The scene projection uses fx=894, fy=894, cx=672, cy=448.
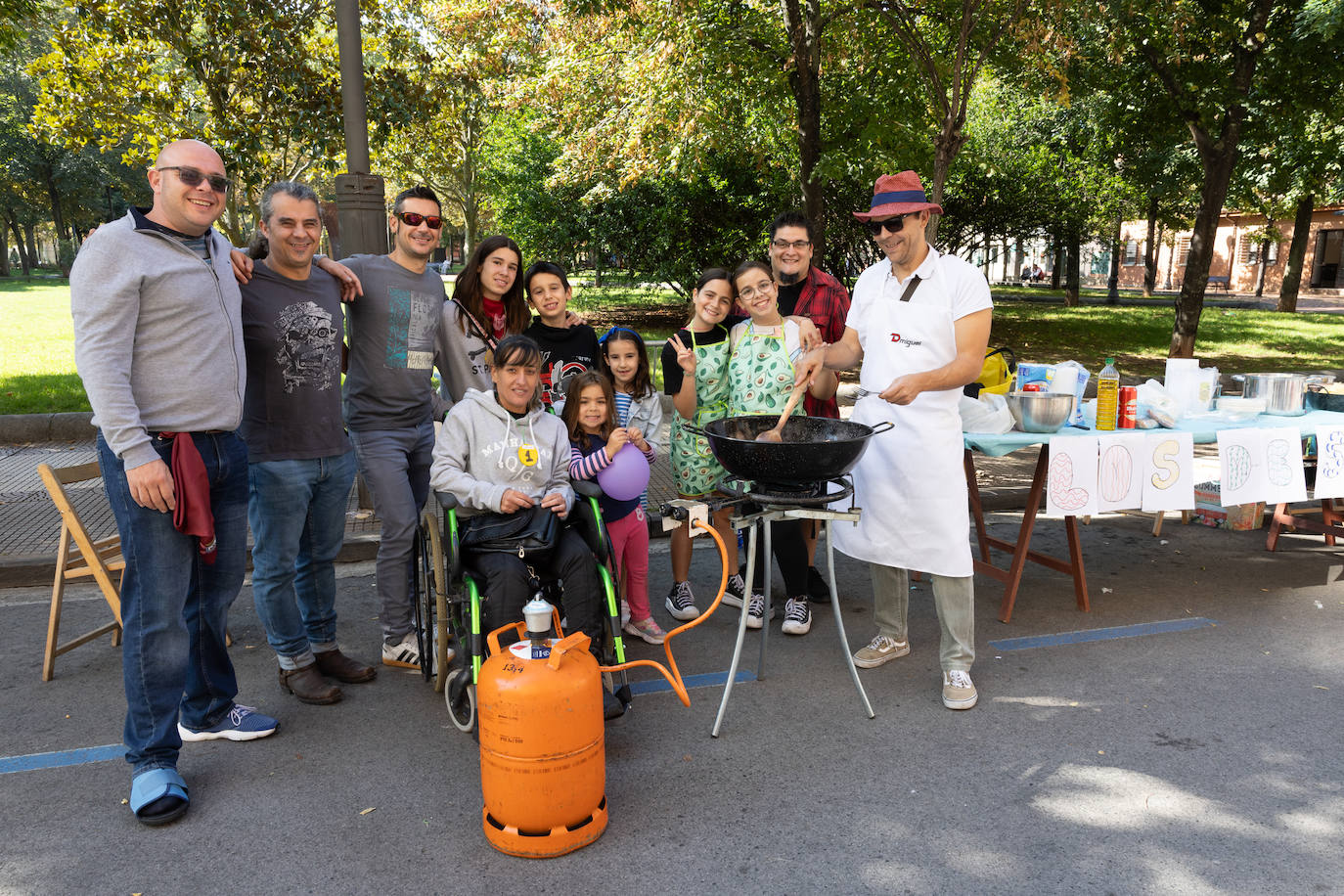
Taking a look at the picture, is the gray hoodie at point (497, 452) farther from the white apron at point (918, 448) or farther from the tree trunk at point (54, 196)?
the tree trunk at point (54, 196)

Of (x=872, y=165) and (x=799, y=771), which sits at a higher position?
(x=872, y=165)

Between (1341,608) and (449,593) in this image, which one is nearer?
(449,593)

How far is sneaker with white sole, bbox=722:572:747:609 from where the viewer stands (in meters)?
4.77

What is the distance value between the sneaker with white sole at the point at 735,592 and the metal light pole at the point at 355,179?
2922 mm

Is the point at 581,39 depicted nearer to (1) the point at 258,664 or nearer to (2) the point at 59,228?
(1) the point at 258,664

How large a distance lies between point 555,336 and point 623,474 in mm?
867

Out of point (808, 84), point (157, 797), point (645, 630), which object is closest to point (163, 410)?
point (157, 797)

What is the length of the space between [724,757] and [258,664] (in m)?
2.22

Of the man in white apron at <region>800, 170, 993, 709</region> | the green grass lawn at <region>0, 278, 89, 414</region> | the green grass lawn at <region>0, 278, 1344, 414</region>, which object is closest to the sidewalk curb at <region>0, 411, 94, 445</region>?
the green grass lawn at <region>0, 278, 89, 414</region>

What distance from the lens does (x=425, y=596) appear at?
149 inches

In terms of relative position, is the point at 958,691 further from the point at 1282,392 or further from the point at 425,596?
the point at 1282,392

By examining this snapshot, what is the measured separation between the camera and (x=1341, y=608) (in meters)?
4.68

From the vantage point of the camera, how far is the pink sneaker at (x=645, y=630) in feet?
14.0

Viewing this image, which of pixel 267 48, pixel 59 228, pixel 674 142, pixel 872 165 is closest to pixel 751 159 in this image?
pixel 872 165
